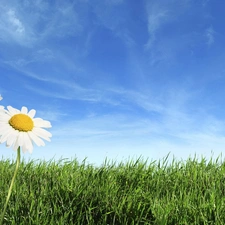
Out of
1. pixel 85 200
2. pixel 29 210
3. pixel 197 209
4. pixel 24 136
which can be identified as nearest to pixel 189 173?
pixel 197 209

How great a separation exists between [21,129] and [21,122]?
6cm

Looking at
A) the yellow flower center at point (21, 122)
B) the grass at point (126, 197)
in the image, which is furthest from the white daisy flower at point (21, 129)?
the grass at point (126, 197)

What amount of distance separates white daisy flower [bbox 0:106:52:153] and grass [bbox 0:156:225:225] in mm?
1203

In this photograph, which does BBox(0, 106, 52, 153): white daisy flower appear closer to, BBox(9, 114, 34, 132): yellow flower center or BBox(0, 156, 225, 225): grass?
BBox(9, 114, 34, 132): yellow flower center

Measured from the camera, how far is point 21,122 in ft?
7.61

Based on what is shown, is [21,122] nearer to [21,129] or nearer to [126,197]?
[21,129]

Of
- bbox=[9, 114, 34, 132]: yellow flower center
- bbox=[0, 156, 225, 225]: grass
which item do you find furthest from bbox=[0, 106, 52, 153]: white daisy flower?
bbox=[0, 156, 225, 225]: grass

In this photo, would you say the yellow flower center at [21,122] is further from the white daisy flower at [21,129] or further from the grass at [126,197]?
the grass at [126,197]

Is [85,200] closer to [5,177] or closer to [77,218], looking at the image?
[77,218]

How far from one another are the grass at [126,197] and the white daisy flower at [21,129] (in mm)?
1203

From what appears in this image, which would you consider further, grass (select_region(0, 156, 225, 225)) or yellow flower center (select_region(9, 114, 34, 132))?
grass (select_region(0, 156, 225, 225))

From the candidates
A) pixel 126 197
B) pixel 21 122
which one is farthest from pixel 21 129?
pixel 126 197

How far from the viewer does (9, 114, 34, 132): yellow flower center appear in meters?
2.29

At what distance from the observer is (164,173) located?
4750mm
